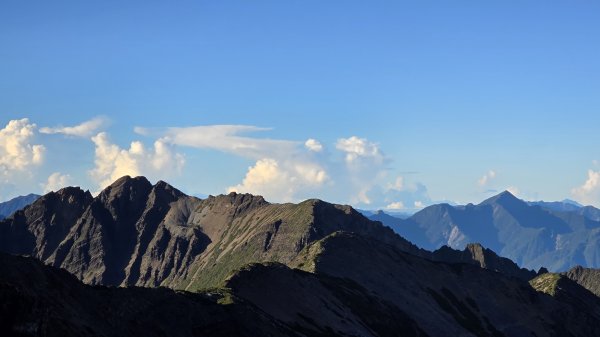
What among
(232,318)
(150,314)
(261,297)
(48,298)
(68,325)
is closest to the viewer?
(68,325)

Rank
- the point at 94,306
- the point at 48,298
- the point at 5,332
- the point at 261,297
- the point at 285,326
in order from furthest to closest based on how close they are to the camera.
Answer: the point at 261,297
the point at 285,326
the point at 94,306
the point at 48,298
the point at 5,332

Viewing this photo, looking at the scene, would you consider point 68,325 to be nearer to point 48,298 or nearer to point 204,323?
point 48,298

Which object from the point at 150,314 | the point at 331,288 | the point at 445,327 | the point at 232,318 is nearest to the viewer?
the point at 150,314

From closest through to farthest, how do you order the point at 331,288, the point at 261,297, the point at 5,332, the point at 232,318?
the point at 5,332 → the point at 232,318 → the point at 261,297 → the point at 331,288

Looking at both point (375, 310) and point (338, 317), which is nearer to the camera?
point (338, 317)

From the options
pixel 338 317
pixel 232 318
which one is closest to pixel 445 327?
pixel 338 317

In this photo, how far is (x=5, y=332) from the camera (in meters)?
52.8

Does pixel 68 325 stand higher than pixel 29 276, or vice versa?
pixel 29 276

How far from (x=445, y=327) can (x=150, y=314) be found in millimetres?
117540

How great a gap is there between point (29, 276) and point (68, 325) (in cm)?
1234

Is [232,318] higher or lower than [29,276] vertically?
lower

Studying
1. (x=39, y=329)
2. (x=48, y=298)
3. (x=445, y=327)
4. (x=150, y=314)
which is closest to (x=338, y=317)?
(x=445, y=327)

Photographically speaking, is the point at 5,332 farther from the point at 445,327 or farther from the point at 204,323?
the point at 445,327

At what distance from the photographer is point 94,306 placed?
288 feet
